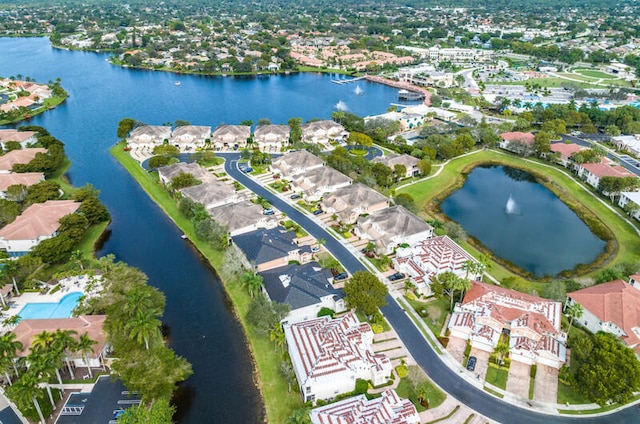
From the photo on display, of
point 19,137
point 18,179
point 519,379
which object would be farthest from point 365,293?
point 19,137

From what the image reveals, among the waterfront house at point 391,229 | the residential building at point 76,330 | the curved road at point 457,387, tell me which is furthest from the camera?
the waterfront house at point 391,229

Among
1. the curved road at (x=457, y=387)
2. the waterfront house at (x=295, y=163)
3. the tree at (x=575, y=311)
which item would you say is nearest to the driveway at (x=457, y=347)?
the curved road at (x=457, y=387)

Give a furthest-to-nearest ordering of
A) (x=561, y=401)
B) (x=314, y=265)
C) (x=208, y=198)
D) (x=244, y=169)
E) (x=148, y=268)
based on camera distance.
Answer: (x=244, y=169) < (x=208, y=198) < (x=148, y=268) < (x=314, y=265) < (x=561, y=401)

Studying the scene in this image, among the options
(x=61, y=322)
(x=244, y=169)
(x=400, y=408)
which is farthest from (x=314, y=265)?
(x=244, y=169)

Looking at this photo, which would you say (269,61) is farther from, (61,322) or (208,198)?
(61,322)

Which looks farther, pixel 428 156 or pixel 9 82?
pixel 9 82

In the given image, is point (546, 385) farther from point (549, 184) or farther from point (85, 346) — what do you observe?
point (549, 184)

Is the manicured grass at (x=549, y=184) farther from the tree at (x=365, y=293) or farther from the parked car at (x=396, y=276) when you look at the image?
the tree at (x=365, y=293)
